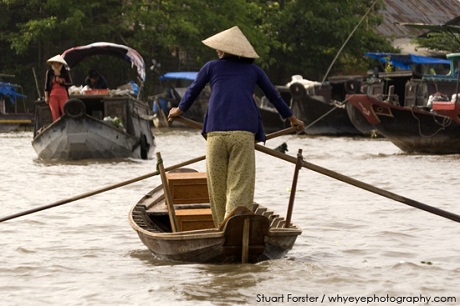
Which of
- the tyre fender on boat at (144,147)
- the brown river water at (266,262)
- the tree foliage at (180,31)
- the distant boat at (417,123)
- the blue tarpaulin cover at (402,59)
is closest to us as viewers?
the brown river water at (266,262)

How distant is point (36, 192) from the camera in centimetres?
1240

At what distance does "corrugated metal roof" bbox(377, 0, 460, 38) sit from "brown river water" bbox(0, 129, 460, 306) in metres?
31.9

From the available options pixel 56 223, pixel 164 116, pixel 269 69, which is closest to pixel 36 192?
pixel 56 223

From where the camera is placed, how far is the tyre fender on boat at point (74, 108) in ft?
53.9

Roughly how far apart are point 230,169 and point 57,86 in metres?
9.98

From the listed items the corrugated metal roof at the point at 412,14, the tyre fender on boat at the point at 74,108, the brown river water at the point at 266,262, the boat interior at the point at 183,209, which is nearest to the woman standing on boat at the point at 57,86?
the tyre fender on boat at the point at 74,108

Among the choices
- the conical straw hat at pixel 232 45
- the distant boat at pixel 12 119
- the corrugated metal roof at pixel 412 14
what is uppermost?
the corrugated metal roof at pixel 412 14

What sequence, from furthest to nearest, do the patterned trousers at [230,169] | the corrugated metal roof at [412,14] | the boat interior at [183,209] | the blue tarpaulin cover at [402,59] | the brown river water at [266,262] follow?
the corrugated metal roof at [412,14]
the blue tarpaulin cover at [402,59]
the boat interior at [183,209]
the patterned trousers at [230,169]
the brown river water at [266,262]

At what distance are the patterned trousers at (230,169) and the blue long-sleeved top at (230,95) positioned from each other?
0.06 metres

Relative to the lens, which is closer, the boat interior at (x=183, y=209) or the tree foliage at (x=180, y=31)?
the boat interior at (x=183, y=209)

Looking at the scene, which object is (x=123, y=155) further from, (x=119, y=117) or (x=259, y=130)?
(x=259, y=130)

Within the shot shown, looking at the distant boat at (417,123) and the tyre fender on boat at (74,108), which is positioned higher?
the tyre fender on boat at (74,108)

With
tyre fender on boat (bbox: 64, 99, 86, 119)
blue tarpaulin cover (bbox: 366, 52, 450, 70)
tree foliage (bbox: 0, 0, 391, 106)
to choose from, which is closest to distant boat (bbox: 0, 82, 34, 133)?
tree foliage (bbox: 0, 0, 391, 106)

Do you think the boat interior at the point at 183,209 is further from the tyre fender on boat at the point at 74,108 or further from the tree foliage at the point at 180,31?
the tree foliage at the point at 180,31
